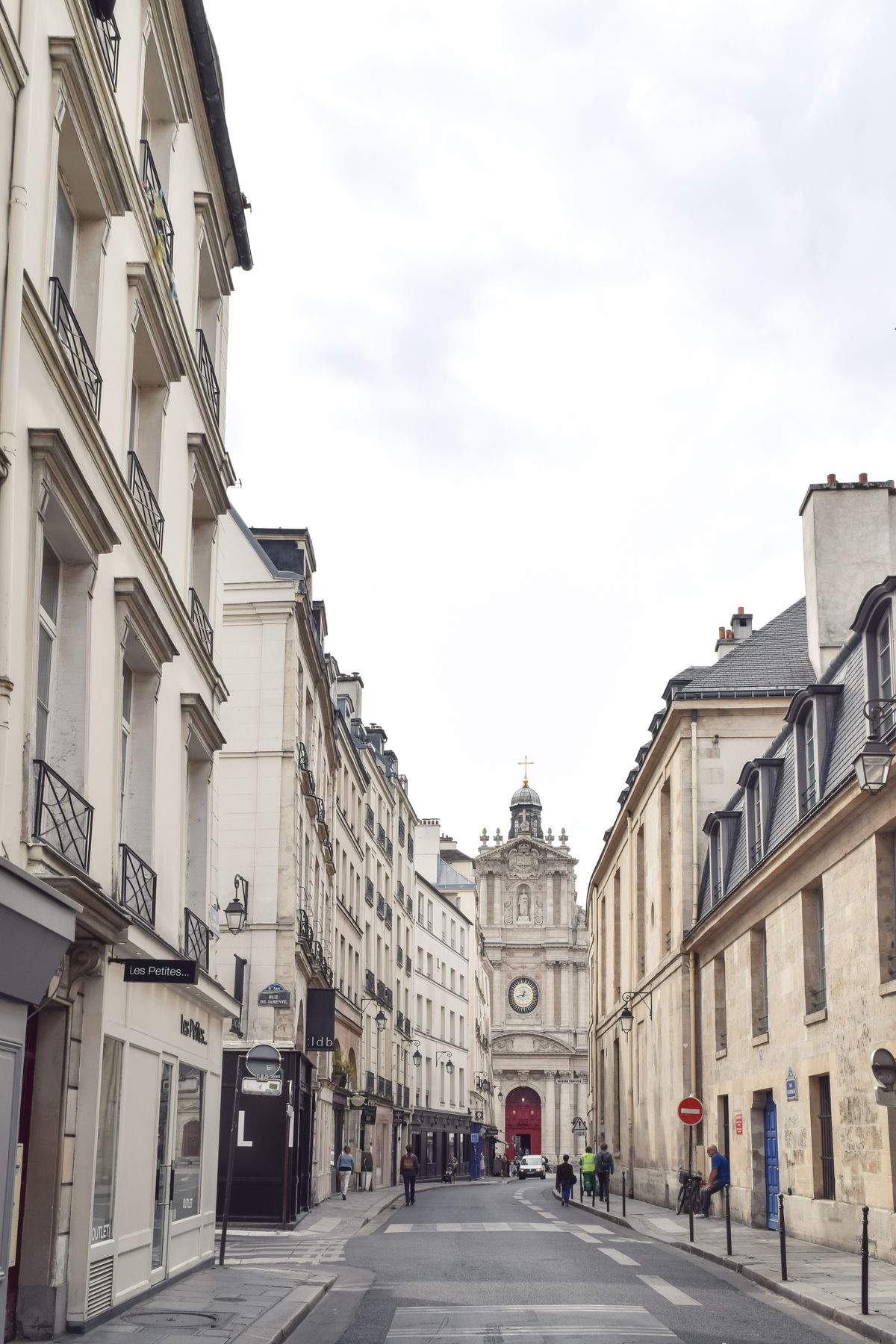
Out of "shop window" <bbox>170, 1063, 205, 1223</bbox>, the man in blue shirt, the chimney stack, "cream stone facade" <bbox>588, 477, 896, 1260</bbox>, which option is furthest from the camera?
the chimney stack

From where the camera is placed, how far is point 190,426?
1656cm

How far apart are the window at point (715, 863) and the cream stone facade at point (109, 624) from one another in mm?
15857

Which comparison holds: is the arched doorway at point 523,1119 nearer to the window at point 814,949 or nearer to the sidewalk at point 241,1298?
the sidewalk at point 241,1298

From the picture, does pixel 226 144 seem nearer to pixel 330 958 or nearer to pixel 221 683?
pixel 221 683

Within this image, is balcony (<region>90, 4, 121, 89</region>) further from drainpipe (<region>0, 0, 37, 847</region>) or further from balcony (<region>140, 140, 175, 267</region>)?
drainpipe (<region>0, 0, 37, 847</region>)

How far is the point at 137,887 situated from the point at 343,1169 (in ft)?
88.4

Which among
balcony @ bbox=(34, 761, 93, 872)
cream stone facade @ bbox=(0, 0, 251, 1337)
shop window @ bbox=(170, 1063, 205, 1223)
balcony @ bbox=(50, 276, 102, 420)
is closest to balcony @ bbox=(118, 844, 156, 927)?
cream stone facade @ bbox=(0, 0, 251, 1337)

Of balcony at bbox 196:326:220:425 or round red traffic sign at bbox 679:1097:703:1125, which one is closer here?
balcony at bbox 196:326:220:425

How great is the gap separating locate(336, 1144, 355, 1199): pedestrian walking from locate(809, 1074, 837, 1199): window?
62.3 feet

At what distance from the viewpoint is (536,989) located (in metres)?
97.1

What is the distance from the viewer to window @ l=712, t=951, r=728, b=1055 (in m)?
30.6

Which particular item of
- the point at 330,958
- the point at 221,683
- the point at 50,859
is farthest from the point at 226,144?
the point at 330,958

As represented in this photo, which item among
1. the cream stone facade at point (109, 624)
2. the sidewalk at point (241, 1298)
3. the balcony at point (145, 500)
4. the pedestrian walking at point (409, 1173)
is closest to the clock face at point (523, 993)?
the pedestrian walking at point (409, 1173)

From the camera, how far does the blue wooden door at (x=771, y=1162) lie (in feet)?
81.9
